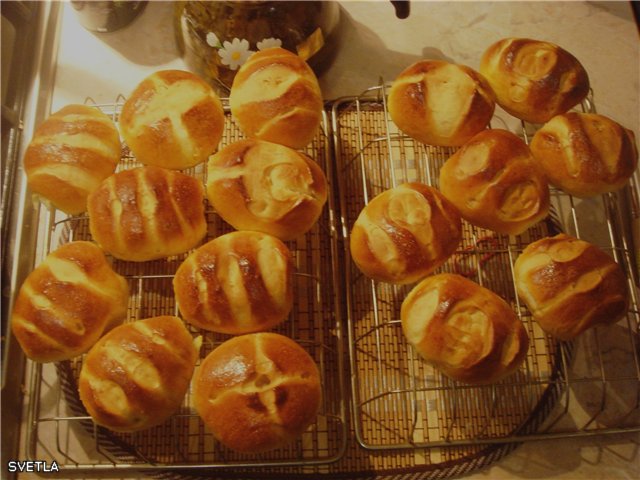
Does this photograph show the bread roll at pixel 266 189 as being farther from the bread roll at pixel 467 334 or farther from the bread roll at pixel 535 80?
the bread roll at pixel 535 80

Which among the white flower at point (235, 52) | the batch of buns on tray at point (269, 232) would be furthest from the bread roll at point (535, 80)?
the white flower at point (235, 52)

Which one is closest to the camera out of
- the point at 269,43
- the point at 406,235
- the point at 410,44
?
the point at 406,235

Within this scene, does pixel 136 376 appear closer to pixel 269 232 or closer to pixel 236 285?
pixel 236 285

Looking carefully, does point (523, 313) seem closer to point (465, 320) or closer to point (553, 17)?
point (465, 320)

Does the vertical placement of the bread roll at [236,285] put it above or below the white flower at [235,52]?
below

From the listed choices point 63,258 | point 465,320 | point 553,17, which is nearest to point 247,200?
point 63,258

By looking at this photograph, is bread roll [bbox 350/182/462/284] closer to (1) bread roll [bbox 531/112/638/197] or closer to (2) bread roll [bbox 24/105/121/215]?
(1) bread roll [bbox 531/112/638/197]

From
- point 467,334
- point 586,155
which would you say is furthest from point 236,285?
point 586,155
